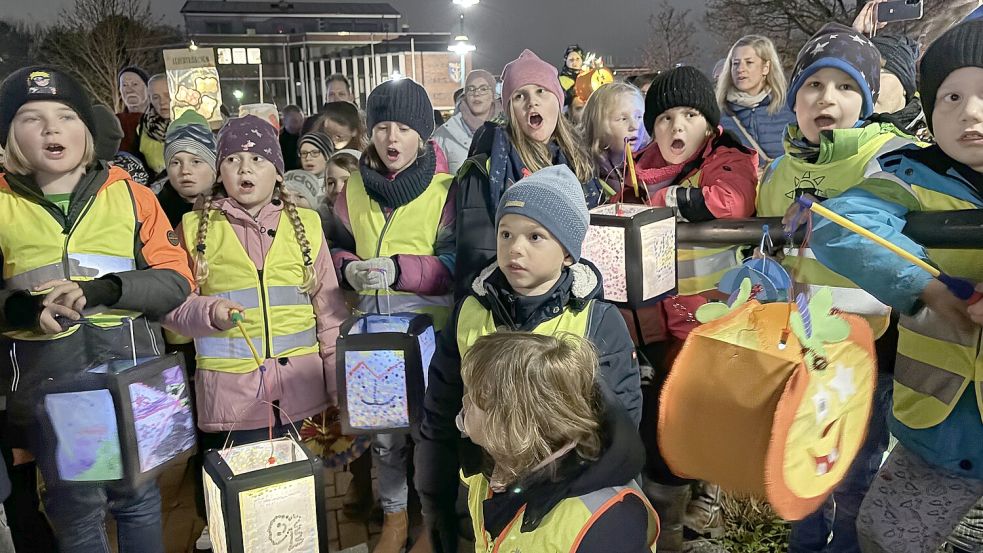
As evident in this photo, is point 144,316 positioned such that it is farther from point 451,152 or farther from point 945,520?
point 451,152

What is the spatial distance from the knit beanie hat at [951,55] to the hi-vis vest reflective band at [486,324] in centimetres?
110

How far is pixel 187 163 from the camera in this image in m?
3.87

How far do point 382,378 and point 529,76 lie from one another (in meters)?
1.59

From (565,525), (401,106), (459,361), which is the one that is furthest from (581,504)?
(401,106)

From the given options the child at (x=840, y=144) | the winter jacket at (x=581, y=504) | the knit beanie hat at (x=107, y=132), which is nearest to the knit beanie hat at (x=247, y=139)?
the knit beanie hat at (x=107, y=132)

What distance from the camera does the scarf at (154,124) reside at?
5625 mm

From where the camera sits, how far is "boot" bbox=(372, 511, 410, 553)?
131 inches

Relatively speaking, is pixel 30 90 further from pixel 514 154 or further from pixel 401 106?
pixel 514 154

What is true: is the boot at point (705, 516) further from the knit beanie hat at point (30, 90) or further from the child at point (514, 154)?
the knit beanie hat at point (30, 90)

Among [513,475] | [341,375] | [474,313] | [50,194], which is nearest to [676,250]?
[474,313]

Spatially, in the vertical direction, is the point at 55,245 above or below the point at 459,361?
above

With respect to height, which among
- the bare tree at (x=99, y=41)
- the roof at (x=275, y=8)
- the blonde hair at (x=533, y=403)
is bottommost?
the blonde hair at (x=533, y=403)

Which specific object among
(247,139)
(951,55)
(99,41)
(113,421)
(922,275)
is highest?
(99,41)

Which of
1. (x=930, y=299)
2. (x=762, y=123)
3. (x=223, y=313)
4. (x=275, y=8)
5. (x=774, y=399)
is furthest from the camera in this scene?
(x=275, y=8)
